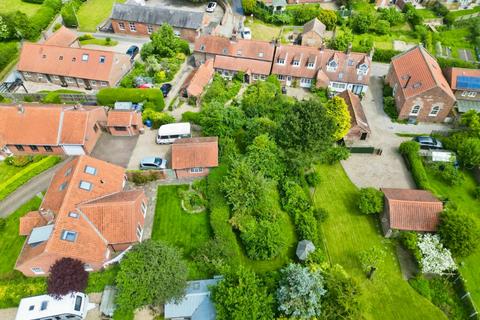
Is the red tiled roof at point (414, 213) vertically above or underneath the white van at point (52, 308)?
above

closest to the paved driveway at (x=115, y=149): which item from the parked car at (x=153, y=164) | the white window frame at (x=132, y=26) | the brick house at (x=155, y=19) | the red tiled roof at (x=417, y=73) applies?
the parked car at (x=153, y=164)

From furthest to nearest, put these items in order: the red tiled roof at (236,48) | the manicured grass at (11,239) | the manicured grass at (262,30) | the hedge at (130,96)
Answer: the manicured grass at (262,30)
the red tiled roof at (236,48)
the hedge at (130,96)
the manicured grass at (11,239)

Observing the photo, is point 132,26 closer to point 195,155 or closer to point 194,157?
point 195,155

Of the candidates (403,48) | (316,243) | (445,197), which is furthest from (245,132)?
(403,48)

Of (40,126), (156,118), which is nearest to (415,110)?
(156,118)

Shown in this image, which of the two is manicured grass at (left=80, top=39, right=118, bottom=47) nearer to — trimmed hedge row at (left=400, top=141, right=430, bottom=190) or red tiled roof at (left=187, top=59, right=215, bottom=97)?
red tiled roof at (left=187, top=59, right=215, bottom=97)

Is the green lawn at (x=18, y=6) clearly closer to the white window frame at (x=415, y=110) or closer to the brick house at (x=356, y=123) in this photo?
the brick house at (x=356, y=123)

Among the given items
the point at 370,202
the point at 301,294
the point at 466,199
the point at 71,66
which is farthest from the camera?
the point at 71,66

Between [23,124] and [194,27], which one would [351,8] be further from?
[23,124]
